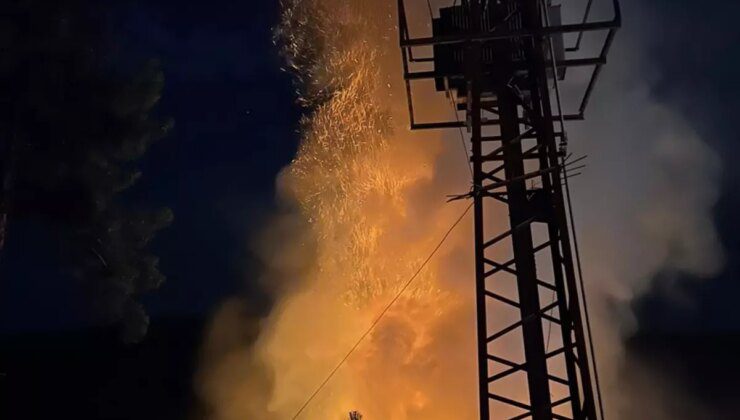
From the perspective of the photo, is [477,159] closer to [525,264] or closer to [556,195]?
[556,195]

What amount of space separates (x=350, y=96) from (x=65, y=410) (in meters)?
20.2

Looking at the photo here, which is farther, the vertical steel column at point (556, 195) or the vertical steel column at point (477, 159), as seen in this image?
the vertical steel column at point (477, 159)

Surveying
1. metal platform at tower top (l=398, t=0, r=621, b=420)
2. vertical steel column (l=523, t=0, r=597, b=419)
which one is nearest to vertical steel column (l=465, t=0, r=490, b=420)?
metal platform at tower top (l=398, t=0, r=621, b=420)

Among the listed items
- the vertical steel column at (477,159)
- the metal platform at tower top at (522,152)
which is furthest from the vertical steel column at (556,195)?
the vertical steel column at (477,159)

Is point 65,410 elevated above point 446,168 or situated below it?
below

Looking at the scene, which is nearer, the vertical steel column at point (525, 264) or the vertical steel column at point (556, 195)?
the vertical steel column at point (556, 195)

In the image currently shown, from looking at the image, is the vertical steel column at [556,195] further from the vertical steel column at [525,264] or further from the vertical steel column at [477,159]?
the vertical steel column at [477,159]

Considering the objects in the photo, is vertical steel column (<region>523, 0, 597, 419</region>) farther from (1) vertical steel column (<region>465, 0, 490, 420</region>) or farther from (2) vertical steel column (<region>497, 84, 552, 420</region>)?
(1) vertical steel column (<region>465, 0, 490, 420</region>)

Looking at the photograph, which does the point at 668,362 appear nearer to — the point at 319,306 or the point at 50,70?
the point at 319,306

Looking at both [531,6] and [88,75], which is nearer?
[531,6]

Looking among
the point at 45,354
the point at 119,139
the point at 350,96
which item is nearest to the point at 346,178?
the point at 350,96

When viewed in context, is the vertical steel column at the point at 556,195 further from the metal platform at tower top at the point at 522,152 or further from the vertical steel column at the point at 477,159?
the vertical steel column at the point at 477,159

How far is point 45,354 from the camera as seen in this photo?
33.9m

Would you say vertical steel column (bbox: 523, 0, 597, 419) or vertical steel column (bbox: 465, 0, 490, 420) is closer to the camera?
vertical steel column (bbox: 523, 0, 597, 419)
